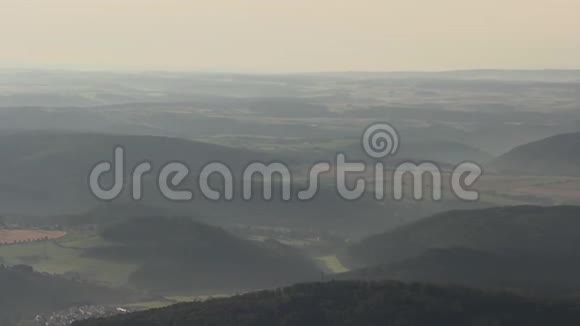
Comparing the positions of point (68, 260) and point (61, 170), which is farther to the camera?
point (61, 170)

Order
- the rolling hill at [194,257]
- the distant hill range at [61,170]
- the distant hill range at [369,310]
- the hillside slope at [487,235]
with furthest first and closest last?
the distant hill range at [61,170], the rolling hill at [194,257], the hillside slope at [487,235], the distant hill range at [369,310]

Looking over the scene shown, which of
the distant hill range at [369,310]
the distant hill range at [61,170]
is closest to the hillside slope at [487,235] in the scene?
the distant hill range at [369,310]

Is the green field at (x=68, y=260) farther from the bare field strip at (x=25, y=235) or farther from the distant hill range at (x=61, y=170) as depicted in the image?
the distant hill range at (x=61, y=170)

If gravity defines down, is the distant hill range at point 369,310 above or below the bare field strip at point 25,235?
above

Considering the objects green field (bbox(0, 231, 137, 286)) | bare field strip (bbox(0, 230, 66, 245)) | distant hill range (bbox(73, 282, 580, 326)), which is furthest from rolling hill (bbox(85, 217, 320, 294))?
distant hill range (bbox(73, 282, 580, 326))

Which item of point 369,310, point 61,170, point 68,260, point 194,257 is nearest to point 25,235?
point 68,260

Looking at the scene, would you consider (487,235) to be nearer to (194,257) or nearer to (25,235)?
(194,257)
